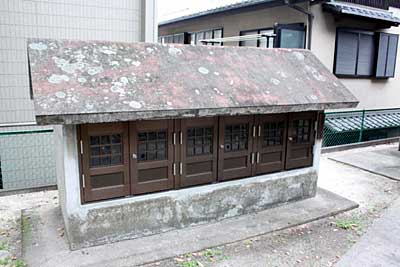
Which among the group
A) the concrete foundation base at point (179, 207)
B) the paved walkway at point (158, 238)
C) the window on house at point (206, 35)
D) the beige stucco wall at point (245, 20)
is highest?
the beige stucco wall at point (245, 20)

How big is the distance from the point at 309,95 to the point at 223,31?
765 centimetres

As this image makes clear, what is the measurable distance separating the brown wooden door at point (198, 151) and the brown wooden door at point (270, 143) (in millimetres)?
738

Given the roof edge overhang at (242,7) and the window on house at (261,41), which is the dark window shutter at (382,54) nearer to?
the window on house at (261,41)

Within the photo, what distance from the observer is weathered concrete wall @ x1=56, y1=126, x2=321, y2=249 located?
159 inches

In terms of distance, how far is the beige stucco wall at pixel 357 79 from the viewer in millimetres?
9383

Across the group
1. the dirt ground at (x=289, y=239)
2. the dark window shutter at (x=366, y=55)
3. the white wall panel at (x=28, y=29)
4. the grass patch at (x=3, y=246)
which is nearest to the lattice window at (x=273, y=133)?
the dirt ground at (x=289, y=239)

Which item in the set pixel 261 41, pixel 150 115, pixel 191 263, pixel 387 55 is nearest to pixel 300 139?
pixel 191 263

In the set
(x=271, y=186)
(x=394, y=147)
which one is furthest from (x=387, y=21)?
(x=271, y=186)

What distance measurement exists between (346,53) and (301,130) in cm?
582

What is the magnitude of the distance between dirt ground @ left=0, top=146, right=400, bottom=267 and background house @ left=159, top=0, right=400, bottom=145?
3.90 meters

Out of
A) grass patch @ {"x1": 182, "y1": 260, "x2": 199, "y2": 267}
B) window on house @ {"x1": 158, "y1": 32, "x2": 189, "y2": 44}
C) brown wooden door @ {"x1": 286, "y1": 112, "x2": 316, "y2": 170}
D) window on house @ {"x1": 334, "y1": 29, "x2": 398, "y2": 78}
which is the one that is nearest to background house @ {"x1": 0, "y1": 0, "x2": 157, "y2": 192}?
grass patch @ {"x1": 182, "y1": 260, "x2": 199, "y2": 267}

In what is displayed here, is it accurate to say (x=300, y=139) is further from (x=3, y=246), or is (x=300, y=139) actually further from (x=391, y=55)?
(x=391, y=55)

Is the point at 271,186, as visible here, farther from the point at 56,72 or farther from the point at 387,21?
the point at 387,21

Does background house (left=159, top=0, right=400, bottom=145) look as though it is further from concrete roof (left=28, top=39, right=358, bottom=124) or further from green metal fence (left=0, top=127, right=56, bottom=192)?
green metal fence (left=0, top=127, right=56, bottom=192)
